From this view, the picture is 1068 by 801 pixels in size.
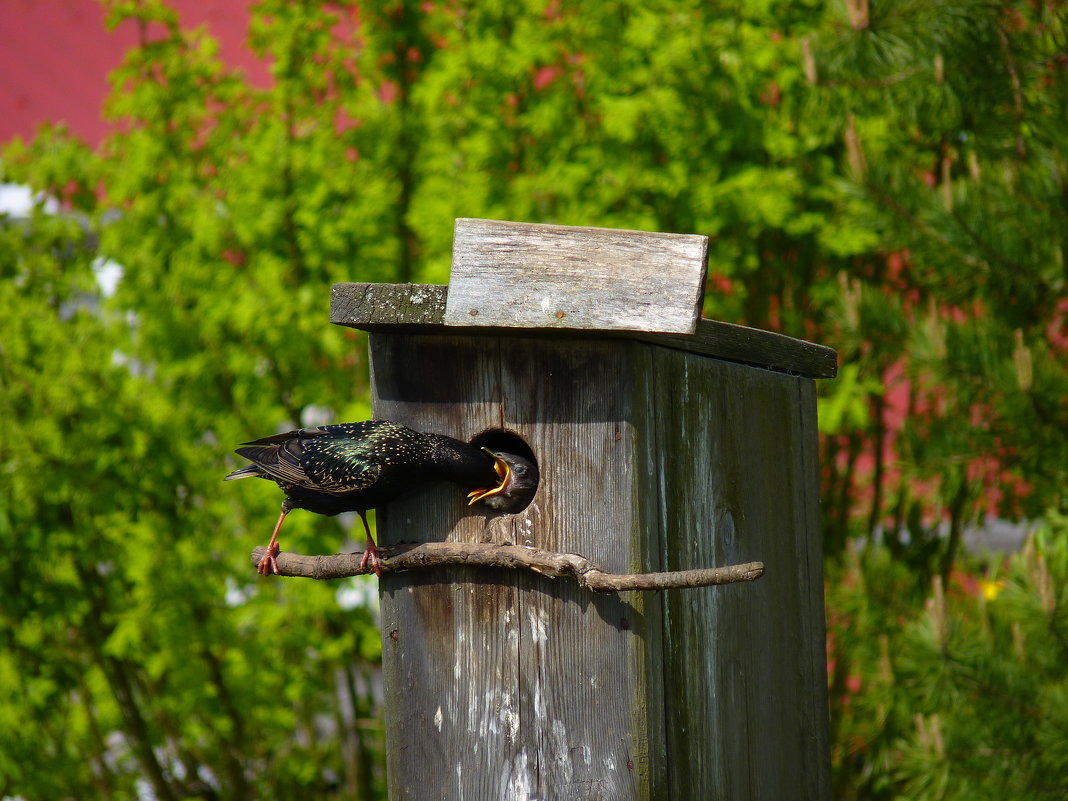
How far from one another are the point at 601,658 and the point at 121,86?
3.98 metres

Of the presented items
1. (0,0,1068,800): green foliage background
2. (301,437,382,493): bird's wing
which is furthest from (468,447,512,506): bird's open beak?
(0,0,1068,800): green foliage background

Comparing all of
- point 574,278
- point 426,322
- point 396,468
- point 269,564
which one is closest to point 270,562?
point 269,564

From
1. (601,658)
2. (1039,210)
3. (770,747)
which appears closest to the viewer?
(601,658)

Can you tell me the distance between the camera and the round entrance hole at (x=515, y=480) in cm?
196

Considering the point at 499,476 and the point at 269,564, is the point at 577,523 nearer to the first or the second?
the point at 499,476

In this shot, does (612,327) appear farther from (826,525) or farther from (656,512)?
(826,525)

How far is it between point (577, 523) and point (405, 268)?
310cm

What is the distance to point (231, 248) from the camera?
4750 millimetres

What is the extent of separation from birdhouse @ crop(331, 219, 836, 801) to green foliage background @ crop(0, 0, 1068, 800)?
6.06 ft

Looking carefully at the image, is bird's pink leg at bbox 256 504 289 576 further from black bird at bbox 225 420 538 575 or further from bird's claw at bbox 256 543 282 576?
black bird at bbox 225 420 538 575

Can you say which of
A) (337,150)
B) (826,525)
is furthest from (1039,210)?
(337,150)

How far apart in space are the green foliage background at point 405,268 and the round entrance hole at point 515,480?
2164mm

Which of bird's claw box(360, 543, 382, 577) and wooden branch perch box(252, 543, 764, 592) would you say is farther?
bird's claw box(360, 543, 382, 577)

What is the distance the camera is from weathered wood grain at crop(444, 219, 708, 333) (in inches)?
65.2
